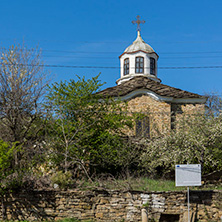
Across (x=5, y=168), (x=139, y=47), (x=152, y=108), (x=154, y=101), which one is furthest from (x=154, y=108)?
(x=5, y=168)

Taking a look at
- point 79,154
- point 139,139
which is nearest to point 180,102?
point 139,139

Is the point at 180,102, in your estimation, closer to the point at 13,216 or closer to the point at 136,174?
the point at 136,174

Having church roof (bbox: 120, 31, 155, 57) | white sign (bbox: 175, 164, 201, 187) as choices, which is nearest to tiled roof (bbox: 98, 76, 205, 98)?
church roof (bbox: 120, 31, 155, 57)

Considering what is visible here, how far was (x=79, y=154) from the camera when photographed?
2036cm

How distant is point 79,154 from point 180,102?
362 inches

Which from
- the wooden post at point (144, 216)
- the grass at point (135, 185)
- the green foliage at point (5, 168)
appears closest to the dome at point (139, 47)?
the grass at point (135, 185)

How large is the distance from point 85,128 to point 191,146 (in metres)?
5.94

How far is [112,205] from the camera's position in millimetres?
15984

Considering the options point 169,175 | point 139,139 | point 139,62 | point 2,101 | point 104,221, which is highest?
point 139,62

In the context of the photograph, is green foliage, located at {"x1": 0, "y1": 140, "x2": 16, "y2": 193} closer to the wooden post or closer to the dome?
the wooden post

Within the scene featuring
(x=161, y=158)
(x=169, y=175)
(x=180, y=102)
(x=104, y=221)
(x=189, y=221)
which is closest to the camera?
(x=189, y=221)

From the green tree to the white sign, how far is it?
225 inches

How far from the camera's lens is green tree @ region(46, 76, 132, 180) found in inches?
793

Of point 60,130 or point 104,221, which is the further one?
point 60,130
